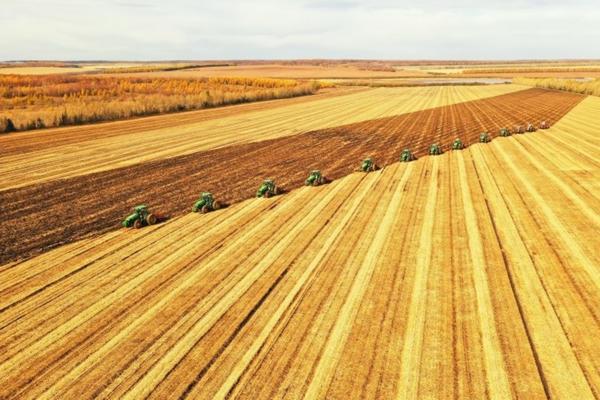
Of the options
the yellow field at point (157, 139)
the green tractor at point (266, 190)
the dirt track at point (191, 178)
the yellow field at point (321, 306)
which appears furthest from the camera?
the yellow field at point (157, 139)

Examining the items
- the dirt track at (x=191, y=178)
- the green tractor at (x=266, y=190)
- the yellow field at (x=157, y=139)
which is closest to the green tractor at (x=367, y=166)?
the dirt track at (x=191, y=178)

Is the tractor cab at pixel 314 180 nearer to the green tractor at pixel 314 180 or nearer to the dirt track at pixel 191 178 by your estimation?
the green tractor at pixel 314 180

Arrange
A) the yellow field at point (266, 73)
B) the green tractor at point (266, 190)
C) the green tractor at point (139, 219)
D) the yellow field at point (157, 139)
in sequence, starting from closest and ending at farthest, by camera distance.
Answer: the green tractor at point (139, 219), the green tractor at point (266, 190), the yellow field at point (157, 139), the yellow field at point (266, 73)


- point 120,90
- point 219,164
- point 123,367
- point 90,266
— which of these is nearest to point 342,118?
point 219,164

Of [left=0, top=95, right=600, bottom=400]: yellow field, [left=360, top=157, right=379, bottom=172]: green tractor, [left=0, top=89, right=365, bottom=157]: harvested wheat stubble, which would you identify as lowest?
[left=0, top=95, right=600, bottom=400]: yellow field

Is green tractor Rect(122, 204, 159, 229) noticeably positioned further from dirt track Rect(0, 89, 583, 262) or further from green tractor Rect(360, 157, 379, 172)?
green tractor Rect(360, 157, 379, 172)

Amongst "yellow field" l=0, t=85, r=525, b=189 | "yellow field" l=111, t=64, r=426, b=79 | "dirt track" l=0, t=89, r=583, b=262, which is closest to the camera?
"dirt track" l=0, t=89, r=583, b=262

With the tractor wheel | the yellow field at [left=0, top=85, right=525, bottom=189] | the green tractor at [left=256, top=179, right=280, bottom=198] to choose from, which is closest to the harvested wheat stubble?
the yellow field at [left=0, top=85, right=525, bottom=189]
